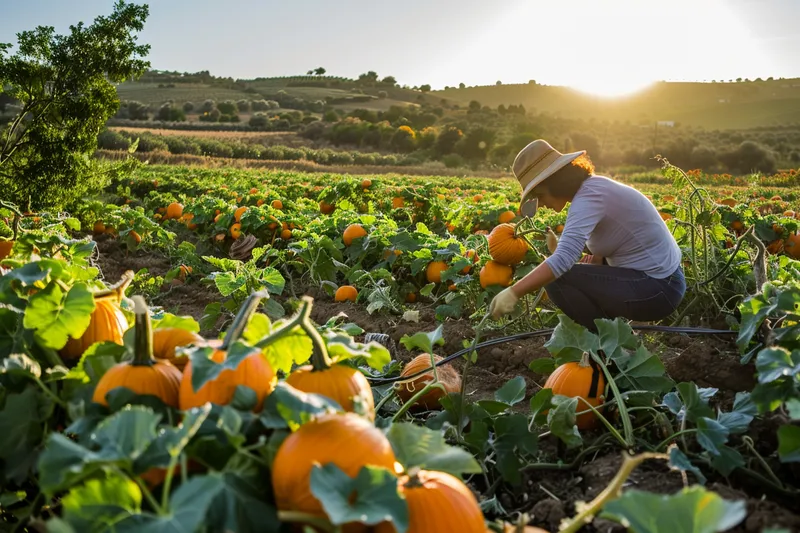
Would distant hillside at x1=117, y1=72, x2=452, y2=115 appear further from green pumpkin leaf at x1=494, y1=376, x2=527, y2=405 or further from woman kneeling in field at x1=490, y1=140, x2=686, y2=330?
green pumpkin leaf at x1=494, y1=376, x2=527, y2=405

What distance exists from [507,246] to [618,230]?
0.93 meters

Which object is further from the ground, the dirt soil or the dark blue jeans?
the dark blue jeans

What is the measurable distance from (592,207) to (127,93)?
79963mm

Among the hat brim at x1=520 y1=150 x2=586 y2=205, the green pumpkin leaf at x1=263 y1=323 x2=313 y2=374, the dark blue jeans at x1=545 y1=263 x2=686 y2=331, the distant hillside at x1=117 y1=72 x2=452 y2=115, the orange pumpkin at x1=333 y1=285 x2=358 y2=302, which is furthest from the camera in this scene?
the distant hillside at x1=117 y1=72 x2=452 y2=115

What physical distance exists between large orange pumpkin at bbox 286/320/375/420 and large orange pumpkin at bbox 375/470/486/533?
303 mm

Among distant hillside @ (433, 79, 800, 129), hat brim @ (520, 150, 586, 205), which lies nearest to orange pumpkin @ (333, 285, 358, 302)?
hat brim @ (520, 150, 586, 205)

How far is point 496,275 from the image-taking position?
4.82 m

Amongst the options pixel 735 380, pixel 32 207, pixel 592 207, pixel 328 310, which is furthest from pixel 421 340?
pixel 32 207

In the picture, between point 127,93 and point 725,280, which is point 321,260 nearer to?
point 725,280

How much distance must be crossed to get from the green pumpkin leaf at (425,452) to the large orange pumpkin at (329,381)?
7.2 inches

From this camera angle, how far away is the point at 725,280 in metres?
5.07

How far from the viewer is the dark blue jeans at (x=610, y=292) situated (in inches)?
156

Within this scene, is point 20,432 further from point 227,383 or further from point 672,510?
point 672,510

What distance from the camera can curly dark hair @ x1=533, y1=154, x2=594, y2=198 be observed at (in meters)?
3.88
